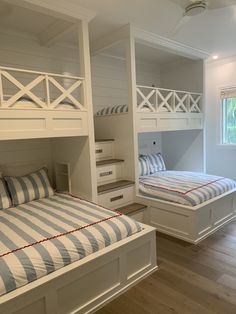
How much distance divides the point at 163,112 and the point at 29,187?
7.27ft

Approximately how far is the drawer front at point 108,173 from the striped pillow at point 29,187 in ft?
2.20

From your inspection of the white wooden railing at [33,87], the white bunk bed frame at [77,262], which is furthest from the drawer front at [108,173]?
the white wooden railing at [33,87]

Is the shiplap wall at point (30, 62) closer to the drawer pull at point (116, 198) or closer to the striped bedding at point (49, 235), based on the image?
the striped bedding at point (49, 235)

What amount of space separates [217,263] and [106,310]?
1266 mm

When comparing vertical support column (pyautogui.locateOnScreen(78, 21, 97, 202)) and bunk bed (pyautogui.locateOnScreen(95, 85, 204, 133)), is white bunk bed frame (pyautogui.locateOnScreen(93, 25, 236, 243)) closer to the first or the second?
bunk bed (pyautogui.locateOnScreen(95, 85, 204, 133))

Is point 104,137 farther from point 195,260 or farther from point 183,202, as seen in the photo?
point 195,260

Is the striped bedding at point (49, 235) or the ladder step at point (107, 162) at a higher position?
the ladder step at point (107, 162)

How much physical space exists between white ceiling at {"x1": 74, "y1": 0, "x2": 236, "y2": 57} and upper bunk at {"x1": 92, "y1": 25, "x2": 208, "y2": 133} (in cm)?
16

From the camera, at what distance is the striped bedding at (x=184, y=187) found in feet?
9.86

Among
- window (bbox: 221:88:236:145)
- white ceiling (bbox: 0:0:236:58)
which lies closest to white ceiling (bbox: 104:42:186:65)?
white ceiling (bbox: 0:0:236:58)

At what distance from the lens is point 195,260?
2.54 m

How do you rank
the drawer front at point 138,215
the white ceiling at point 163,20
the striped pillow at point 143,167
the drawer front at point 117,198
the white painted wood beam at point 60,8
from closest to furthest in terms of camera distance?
the white painted wood beam at point 60,8
the white ceiling at point 163,20
the drawer front at point 117,198
the drawer front at point 138,215
the striped pillow at point 143,167

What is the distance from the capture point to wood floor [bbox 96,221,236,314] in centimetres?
189

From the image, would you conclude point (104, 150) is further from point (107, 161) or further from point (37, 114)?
point (37, 114)
